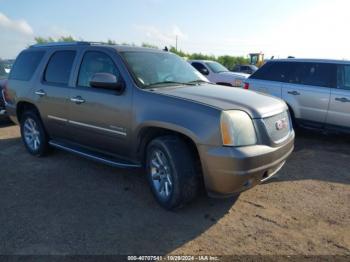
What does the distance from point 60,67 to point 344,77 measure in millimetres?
5428

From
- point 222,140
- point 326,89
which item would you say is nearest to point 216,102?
point 222,140

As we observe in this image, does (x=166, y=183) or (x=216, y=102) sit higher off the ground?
(x=216, y=102)

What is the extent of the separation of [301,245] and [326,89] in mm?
4392

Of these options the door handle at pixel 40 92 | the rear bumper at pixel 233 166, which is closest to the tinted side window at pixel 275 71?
the rear bumper at pixel 233 166

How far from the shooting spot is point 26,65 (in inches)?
226

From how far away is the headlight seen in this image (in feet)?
10.4

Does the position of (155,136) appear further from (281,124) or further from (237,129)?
(281,124)

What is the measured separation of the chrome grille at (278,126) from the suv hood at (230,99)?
6 cm

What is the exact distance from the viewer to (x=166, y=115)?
3.56 meters

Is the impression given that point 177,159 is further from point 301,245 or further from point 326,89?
point 326,89

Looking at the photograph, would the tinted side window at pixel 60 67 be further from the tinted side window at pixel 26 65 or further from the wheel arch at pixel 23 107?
the wheel arch at pixel 23 107

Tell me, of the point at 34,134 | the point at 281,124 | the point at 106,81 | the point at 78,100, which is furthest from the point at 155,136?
the point at 34,134

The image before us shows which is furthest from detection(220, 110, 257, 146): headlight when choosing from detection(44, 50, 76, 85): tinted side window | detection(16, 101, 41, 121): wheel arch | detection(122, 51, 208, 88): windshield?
detection(16, 101, 41, 121): wheel arch

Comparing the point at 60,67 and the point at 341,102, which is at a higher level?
the point at 60,67
